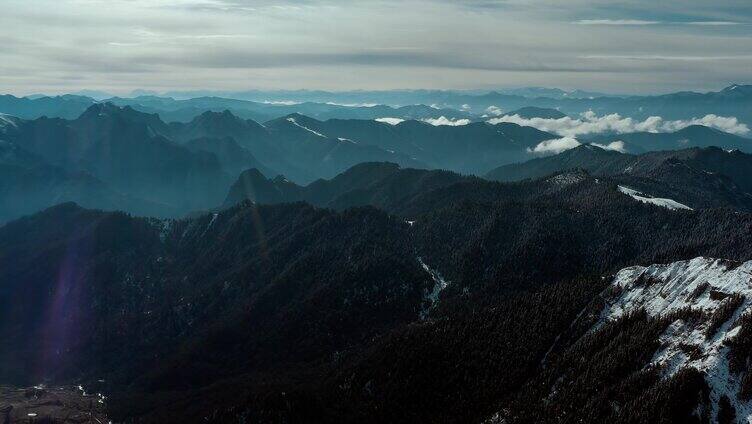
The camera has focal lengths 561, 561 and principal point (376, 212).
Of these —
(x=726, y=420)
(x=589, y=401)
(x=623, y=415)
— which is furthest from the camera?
(x=589, y=401)

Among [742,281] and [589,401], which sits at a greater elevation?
[742,281]

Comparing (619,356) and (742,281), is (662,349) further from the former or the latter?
(742,281)

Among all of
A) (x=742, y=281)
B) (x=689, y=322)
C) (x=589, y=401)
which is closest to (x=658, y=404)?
(x=589, y=401)

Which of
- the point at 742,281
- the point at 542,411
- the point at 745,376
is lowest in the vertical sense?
the point at 542,411

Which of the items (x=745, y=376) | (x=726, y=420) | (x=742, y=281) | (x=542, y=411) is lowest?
(x=542, y=411)

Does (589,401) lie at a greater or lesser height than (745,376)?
lesser

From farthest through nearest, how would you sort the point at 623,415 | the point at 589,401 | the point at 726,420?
the point at 589,401, the point at 623,415, the point at 726,420

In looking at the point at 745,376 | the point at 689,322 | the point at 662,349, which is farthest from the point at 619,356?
the point at 745,376

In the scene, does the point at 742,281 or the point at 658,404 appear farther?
the point at 742,281

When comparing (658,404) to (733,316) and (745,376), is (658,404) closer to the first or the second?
(745,376)
